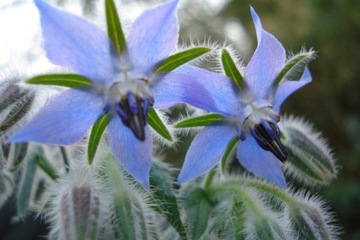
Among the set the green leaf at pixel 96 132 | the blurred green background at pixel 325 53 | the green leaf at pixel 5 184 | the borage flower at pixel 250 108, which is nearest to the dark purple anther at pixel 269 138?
the borage flower at pixel 250 108

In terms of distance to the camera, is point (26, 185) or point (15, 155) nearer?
point (15, 155)

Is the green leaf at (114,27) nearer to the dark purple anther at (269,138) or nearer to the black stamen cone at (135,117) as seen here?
the black stamen cone at (135,117)

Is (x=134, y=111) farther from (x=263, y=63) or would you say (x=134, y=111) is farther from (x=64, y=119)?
(x=263, y=63)

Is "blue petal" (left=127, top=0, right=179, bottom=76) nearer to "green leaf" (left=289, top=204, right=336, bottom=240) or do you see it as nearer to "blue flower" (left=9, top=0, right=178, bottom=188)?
"blue flower" (left=9, top=0, right=178, bottom=188)

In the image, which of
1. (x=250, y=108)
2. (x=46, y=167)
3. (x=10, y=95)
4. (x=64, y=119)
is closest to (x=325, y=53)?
(x=46, y=167)

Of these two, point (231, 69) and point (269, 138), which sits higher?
point (231, 69)

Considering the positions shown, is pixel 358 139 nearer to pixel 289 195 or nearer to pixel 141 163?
pixel 289 195

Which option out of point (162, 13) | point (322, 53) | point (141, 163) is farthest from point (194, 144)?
point (322, 53)

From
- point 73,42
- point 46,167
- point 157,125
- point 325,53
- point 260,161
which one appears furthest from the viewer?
→ point 325,53
